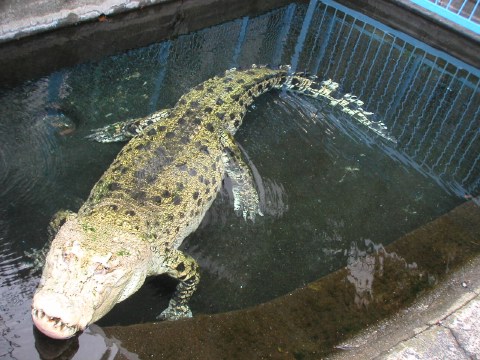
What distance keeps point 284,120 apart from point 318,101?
0.65m

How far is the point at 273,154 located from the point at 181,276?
78.8 inches

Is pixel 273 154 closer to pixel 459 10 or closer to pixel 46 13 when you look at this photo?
pixel 46 13

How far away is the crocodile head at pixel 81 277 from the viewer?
2646 mm

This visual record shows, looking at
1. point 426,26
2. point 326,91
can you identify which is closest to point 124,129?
point 326,91

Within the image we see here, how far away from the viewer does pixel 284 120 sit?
566 centimetres

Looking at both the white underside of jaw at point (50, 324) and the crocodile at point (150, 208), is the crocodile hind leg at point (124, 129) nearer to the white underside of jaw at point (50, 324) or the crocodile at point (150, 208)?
the crocodile at point (150, 208)

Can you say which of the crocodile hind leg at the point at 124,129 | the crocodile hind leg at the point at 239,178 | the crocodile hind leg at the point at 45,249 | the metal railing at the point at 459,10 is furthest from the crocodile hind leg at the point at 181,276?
the metal railing at the point at 459,10

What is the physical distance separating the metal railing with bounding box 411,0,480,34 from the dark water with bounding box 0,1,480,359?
54 centimetres

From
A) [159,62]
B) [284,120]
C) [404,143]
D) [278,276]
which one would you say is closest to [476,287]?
[278,276]

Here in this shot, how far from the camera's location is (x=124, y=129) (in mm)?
4969

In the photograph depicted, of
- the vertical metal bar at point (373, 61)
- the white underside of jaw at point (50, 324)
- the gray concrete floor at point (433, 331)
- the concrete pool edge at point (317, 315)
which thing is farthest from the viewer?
the vertical metal bar at point (373, 61)

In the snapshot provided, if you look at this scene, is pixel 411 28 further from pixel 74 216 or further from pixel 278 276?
pixel 74 216

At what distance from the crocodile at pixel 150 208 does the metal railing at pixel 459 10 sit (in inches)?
103

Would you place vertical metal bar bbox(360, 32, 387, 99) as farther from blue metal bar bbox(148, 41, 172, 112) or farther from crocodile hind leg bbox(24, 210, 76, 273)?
crocodile hind leg bbox(24, 210, 76, 273)
